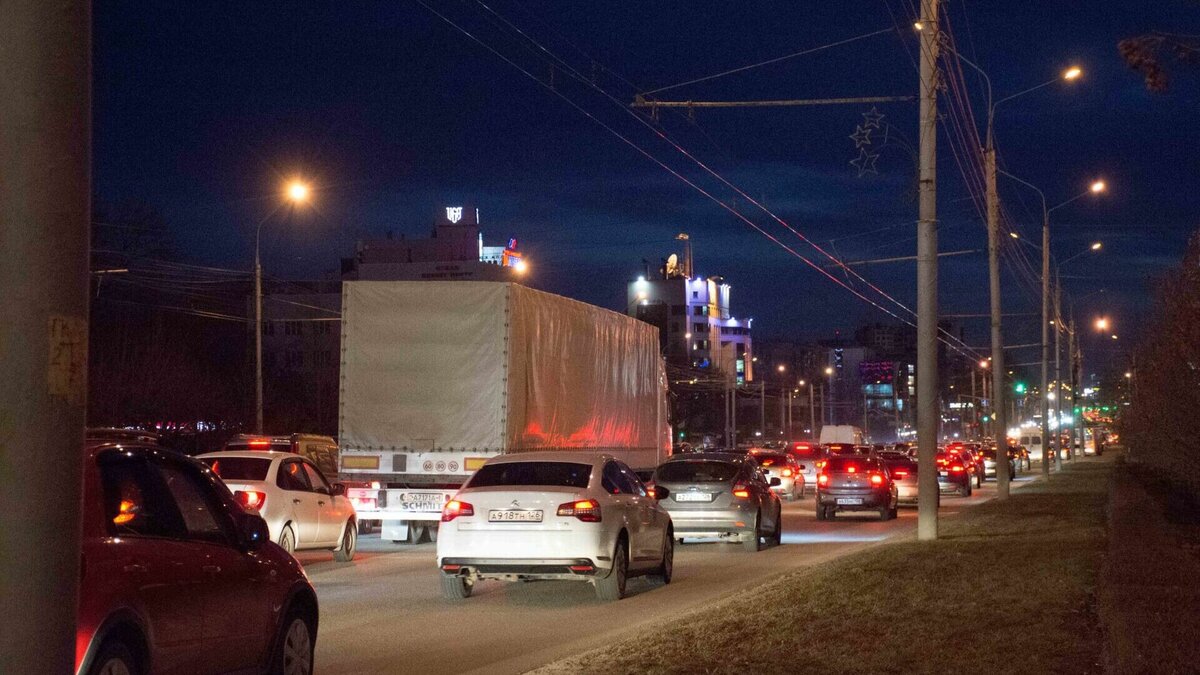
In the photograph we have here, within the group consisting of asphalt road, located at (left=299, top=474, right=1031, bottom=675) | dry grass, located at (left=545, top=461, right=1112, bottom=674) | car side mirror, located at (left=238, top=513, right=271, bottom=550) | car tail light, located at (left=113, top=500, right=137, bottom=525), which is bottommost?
asphalt road, located at (left=299, top=474, right=1031, bottom=675)

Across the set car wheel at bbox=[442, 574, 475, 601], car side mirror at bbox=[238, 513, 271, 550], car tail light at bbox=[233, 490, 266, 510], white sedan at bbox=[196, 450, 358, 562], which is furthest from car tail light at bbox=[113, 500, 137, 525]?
car tail light at bbox=[233, 490, 266, 510]

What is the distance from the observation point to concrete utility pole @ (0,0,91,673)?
355cm

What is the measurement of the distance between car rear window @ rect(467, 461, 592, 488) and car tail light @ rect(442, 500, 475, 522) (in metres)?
0.37

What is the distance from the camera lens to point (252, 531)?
8.17 m

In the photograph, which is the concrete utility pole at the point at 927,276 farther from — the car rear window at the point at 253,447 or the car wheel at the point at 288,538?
the car rear window at the point at 253,447

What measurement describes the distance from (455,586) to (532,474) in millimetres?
1487

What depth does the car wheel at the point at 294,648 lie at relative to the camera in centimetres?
853

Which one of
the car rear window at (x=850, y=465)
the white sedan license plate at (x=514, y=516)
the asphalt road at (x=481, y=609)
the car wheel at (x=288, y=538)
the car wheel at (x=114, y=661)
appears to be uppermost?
the car rear window at (x=850, y=465)

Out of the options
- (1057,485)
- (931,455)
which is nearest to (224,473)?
(931,455)

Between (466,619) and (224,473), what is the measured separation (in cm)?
646

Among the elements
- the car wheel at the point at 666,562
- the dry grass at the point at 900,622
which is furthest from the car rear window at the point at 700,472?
the car wheel at the point at 666,562

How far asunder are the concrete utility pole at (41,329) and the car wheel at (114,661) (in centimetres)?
299

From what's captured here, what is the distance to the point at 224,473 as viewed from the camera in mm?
18766

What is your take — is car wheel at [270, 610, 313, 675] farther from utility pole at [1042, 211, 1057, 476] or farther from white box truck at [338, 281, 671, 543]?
utility pole at [1042, 211, 1057, 476]
